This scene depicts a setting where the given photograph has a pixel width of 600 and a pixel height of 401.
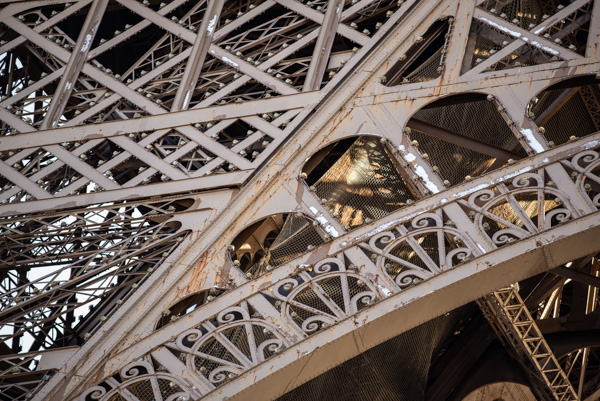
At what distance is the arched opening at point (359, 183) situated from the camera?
7484mm

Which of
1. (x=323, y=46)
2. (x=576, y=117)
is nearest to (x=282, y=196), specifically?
(x=323, y=46)

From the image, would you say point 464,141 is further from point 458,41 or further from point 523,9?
point 523,9

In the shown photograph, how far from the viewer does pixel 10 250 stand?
5.88m

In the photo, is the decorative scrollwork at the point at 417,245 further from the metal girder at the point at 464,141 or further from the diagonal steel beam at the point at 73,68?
the diagonal steel beam at the point at 73,68

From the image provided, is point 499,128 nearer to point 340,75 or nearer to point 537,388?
point 340,75

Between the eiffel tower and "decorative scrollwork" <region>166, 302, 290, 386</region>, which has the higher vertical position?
the eiffel tower

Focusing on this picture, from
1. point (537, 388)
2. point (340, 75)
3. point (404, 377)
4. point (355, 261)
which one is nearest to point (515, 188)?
point (355, 261)

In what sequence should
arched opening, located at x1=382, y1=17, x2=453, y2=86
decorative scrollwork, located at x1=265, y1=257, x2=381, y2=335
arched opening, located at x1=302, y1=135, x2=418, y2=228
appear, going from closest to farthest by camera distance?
decorative scrollwork, located at x1=265, y1=257, x2=381, y2=335 → arched opening, located at x1=382, y1=17, x2=453, y2=86 → arched opening, located at x1=302, y1=135, x2=418, y2=228

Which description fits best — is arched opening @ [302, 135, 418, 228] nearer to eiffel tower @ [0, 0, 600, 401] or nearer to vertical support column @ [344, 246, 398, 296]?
eiffel tower @ [0, 0, 600, 401]

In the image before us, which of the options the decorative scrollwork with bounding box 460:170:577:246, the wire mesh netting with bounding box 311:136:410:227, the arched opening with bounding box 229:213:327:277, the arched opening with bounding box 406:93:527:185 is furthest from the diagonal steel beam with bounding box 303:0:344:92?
the decorative scrollwork with bounding box 460:170:577:246

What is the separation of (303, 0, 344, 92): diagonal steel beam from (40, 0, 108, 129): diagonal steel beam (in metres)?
2.13

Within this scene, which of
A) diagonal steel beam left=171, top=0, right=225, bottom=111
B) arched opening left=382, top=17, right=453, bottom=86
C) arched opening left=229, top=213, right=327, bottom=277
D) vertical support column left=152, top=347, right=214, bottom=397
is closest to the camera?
vertical support column left=152, top=347, right=214, bottom=397

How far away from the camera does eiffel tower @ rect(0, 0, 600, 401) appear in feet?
15.5

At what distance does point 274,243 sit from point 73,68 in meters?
2.39
